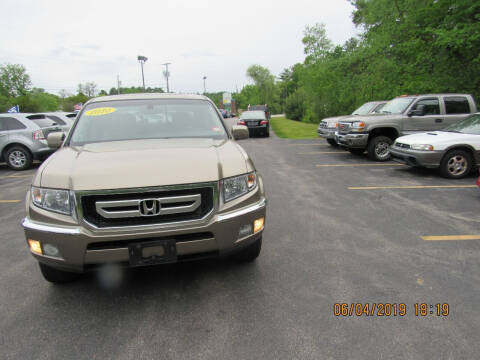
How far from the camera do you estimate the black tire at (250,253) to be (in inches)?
133

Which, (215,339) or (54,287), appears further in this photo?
(54,287)

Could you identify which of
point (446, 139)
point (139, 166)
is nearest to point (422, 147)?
point (446, 139)

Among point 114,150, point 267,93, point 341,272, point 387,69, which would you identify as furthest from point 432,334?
point 267,93

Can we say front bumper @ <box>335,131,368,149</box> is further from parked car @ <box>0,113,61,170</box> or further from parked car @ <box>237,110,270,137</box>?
parked car @ <box>0,113,61,170</box>

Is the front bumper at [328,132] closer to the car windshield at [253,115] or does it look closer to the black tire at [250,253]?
the car windshield at [253,115]

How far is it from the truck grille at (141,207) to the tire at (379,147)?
8869 mm

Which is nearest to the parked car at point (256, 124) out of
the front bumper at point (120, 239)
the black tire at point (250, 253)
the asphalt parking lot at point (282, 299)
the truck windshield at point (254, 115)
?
the truck windshield at point (254, 115)

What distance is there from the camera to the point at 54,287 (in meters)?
3.23

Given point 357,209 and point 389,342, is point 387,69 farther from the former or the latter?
point 389,342

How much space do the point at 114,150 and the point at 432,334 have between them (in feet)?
10.1

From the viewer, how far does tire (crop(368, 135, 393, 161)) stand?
10.3 m

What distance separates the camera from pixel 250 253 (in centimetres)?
346

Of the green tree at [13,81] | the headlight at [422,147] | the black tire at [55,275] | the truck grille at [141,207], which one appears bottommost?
the black tire at [55,275]

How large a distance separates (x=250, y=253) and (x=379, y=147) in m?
8.25
